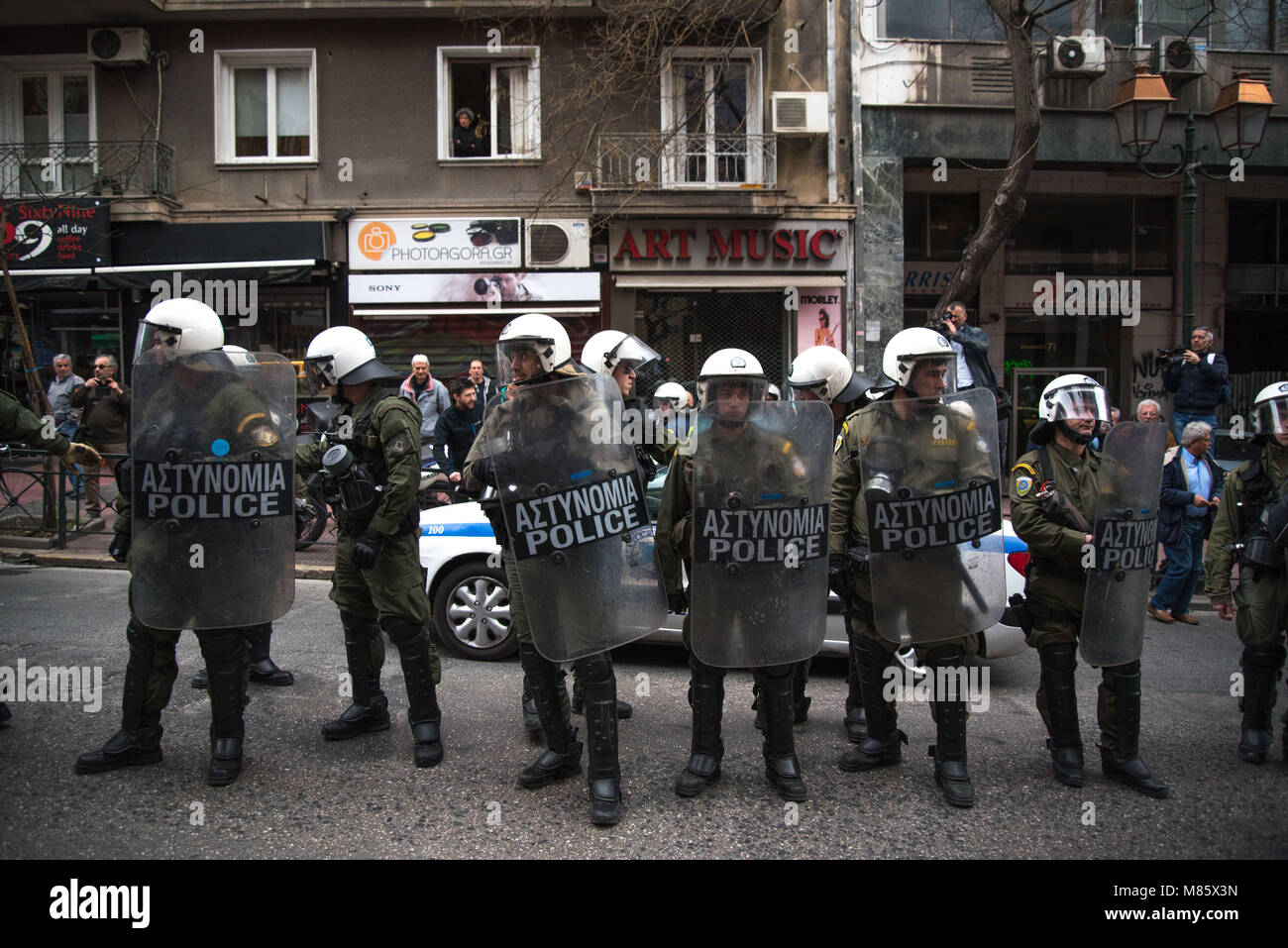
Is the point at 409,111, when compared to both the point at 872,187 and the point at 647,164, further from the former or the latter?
the point at 872,187

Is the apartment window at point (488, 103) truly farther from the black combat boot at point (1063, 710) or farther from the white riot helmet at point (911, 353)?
the black combat boot at point (1063, 710)

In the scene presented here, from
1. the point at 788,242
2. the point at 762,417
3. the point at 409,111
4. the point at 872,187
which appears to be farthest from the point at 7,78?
the point at 762,417

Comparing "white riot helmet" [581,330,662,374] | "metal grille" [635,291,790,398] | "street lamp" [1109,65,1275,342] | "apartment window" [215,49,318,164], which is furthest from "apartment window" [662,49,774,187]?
"white riot helmet" [581,330,662,374]

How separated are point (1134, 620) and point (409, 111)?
12883 mm

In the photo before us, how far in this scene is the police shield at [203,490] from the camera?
13.2ft

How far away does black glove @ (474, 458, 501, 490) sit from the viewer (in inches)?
157

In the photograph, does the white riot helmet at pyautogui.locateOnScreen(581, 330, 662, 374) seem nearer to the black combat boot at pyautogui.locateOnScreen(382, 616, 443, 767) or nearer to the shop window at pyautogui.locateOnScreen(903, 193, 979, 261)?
the black combat boot at pyautogui.locateOnScreen(382, 616, 443, 767)

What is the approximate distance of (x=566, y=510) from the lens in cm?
387

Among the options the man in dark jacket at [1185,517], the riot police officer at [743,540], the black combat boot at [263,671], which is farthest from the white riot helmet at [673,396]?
the man in dark jacket at [1185,517]

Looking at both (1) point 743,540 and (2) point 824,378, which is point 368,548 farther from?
(2) point 824,378

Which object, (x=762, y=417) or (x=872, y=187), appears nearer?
(x=762, y=417)

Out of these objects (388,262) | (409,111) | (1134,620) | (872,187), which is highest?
(409,111)

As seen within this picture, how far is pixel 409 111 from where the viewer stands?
14102mm

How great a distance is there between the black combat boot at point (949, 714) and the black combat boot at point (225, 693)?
3088 mm
